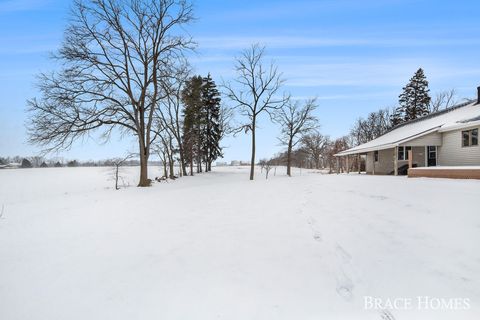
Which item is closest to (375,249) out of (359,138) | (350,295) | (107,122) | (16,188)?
(350,295)

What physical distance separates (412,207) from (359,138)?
53.4 m

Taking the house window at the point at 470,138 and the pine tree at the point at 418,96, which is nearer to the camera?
the house window at the point at 470,138

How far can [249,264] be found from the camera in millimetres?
4199

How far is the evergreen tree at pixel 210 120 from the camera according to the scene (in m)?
36.0

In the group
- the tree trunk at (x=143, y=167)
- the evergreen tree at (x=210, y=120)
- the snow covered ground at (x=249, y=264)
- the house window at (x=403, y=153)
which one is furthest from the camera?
the evergreen tree at (x=210, y=120)

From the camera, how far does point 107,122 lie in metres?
17.3

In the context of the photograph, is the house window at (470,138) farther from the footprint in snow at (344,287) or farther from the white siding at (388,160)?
the footprint in snow at (344,287)

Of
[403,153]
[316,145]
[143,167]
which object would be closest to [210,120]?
[143,167]

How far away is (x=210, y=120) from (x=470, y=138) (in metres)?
27.5

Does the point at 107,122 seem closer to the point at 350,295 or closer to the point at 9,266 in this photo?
the point at 9,266

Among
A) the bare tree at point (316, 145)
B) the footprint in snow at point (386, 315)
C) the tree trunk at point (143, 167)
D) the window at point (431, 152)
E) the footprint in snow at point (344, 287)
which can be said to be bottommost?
the footprint in snow at point (386, 315)

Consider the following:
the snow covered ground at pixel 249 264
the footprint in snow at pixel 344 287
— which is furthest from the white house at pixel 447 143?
the footprint in snow at pixel 344 287

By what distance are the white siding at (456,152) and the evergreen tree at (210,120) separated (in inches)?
1007

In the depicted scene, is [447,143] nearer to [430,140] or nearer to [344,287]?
[430,140]
